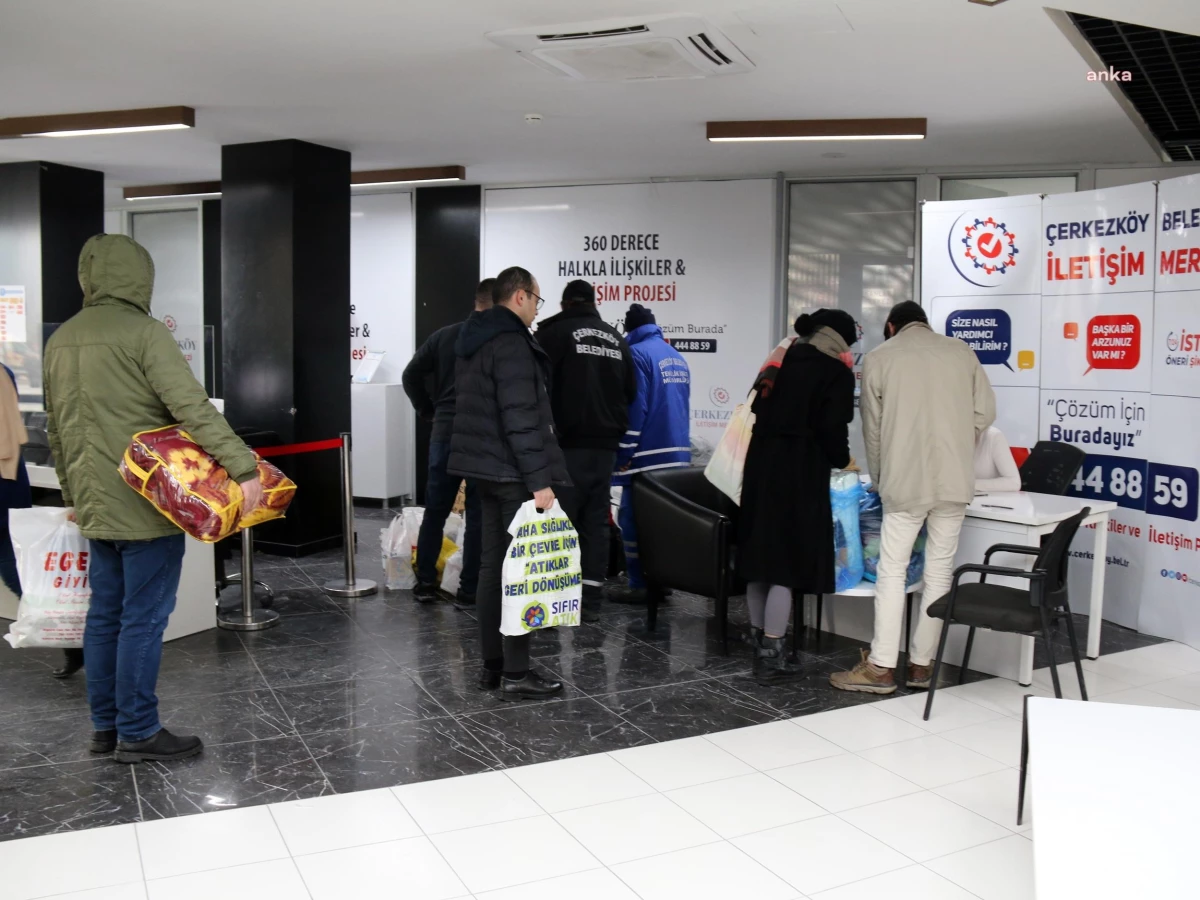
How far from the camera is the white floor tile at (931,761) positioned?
12.3ft

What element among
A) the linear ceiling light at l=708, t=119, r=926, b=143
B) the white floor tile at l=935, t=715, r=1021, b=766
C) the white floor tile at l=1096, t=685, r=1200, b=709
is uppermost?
the linear ceiling light at l=708, t=119, r=926, b=143

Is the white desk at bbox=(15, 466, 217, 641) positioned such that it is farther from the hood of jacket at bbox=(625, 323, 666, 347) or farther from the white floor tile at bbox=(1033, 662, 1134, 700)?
the white floor tile at bbox=(1033, 662, 1134, 700)

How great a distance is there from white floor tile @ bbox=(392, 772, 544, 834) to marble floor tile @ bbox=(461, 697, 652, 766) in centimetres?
20

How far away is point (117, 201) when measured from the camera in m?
11.4

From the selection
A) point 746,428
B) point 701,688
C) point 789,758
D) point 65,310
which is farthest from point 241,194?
point 789,758

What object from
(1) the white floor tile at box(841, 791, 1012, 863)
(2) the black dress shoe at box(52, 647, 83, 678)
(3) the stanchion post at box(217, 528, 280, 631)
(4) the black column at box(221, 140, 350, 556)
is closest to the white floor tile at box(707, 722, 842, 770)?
(1) the white floor tile at box(841, 791, 1012, 863)

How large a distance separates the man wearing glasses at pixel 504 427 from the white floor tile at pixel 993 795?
5.50 feet

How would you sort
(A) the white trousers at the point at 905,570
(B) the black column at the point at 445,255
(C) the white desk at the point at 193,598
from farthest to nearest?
(B) the black column at the point at 445,255, (C) the white desk at the point at 193,598, (A) the white trousers at the point at 905,570

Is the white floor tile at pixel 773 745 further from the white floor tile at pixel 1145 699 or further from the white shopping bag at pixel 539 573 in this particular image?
the white floor tile at pixel 1145 699

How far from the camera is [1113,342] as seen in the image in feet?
19.2

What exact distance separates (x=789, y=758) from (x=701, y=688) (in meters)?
0.83

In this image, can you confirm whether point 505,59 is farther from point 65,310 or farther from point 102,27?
point 65,310

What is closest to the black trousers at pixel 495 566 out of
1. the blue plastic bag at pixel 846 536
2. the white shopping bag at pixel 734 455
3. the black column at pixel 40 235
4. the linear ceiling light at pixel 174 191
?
the white shopping bag at pixel 734 455

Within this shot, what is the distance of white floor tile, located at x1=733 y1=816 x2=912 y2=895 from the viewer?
3.01m
